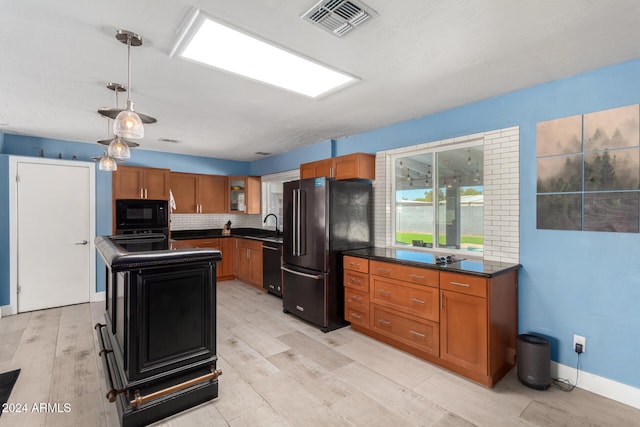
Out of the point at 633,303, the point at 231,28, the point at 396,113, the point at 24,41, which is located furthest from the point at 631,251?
the point at 24,41

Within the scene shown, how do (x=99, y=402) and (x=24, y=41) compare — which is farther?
(x=99, y=402)

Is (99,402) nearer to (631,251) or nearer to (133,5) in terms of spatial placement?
(133,5)

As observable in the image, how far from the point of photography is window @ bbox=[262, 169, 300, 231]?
627cm

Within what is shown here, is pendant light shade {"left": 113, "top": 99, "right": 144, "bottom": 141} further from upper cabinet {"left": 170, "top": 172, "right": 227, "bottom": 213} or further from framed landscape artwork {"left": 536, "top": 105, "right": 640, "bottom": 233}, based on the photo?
upper cabinet {"left": 170, "top": 172, "right": 227, "bottom": 213}

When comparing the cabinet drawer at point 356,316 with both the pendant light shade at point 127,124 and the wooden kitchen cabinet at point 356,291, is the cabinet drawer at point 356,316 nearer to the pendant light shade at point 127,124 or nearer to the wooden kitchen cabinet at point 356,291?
the wooden kitchen cabinet at point 356,291

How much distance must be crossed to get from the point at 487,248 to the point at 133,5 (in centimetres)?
337

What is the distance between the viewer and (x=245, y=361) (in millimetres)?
2896

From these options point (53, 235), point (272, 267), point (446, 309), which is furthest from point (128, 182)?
point (446, 309)

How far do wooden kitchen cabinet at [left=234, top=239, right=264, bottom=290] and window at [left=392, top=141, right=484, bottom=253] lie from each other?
8.64 ft

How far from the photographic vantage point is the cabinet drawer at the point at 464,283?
7.95ft

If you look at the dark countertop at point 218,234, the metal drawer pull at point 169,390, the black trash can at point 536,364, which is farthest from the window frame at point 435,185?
the metal drawer pull at point 169,390

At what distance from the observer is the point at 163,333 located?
82.3 inches

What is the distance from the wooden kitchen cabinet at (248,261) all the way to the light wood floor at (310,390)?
1.98 metres

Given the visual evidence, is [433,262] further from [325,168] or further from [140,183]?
[140,183]
